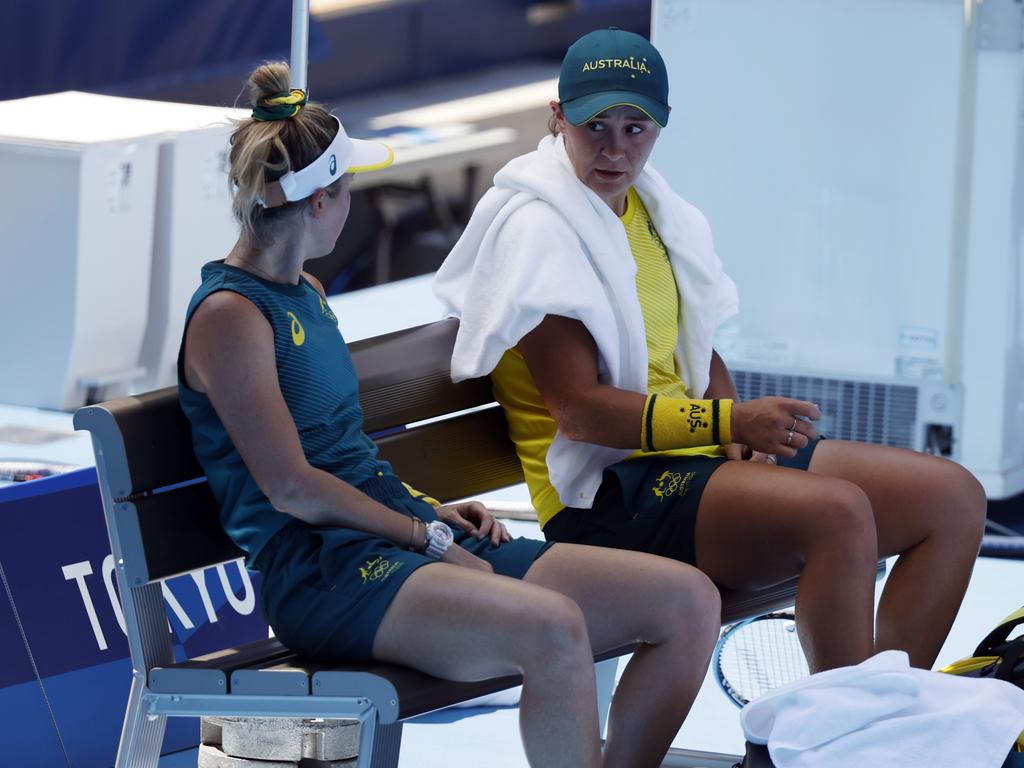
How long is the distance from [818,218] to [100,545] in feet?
7.72

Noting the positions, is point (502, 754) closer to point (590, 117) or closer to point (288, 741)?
point (288, 741)

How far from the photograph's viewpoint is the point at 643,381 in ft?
9.17

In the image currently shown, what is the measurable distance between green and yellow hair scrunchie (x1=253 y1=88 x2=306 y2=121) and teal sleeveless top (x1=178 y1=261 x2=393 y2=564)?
0.72 ft

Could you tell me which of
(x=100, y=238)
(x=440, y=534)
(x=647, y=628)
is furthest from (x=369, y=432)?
(x=100, y=238)

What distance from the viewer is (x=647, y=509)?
2711mm

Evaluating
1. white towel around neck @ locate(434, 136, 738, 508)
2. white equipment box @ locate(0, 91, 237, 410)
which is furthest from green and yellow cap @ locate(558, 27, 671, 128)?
white equipment box @ locate(0, 91, 237, 410)

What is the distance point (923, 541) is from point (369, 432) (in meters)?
0.89

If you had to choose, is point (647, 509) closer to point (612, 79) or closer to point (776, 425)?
point (776, 425)

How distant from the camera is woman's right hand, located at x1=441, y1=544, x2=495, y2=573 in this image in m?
2.48

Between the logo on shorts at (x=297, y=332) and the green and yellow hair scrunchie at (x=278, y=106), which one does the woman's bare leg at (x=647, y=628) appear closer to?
the logo on shorts at (x=297, y=332)

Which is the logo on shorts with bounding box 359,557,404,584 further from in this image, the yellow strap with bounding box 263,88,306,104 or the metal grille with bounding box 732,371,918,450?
the metal grille with bounding box 732,371,918,450

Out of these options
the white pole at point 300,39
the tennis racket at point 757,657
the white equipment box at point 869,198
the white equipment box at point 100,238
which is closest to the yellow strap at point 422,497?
the tennis racket at point 757,657

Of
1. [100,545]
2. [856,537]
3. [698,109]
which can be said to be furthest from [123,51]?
[856,537]

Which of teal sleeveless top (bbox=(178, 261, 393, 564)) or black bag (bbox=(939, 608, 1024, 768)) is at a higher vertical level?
teal sleeveless top (bbox=(178, 261, 393, 564))
